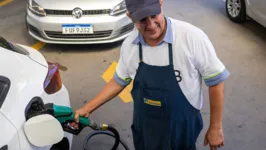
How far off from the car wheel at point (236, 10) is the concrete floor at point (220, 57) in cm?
11

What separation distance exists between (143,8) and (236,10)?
14.1 feet

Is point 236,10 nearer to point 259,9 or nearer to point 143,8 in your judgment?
point 259,9

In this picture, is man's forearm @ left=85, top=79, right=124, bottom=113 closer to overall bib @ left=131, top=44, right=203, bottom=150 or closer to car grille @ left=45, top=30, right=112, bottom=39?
overall bib @ left=131, top=44, right=203, bottom=150

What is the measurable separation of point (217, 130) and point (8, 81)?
48.7 inches

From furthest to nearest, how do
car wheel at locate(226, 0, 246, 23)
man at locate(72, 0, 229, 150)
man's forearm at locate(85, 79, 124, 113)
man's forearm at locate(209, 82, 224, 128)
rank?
1. car wheel at locate(226, 0, 246, 23)
2. man's forearm at locate(85, 79, 124, 113)
3. man's forearm at locate(209, 82, 224, 128)
4. man at locate(72, 0, 229, 150)

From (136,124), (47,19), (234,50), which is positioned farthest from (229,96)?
(47,19)

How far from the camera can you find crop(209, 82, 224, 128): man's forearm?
6.65 ft

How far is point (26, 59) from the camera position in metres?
2.42

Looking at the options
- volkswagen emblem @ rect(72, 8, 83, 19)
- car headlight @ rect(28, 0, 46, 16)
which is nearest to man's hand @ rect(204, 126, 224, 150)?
volkswagen emblem @ rect(72, 8, 83, 19)

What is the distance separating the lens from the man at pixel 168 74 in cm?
190

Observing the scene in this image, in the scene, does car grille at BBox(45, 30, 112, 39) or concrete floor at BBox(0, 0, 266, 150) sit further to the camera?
car grille at BBox(45, 30, 112, 39)

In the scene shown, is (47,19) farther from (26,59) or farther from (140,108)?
(140,108)

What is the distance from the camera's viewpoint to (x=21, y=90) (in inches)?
83.1

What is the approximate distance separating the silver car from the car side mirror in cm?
297
